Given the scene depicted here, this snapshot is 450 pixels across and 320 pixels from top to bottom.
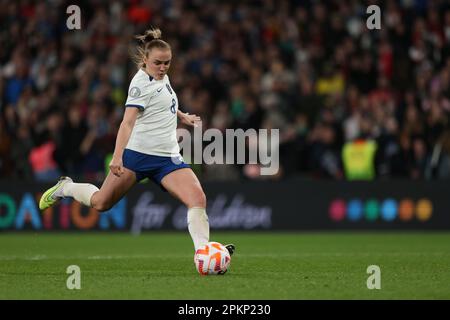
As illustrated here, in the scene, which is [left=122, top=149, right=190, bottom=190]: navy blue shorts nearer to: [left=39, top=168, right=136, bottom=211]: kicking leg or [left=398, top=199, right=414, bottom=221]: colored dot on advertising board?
[left=39, top=168, right=136, bottom=211]: kicking leg

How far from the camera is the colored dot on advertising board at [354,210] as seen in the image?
1917 centimetres

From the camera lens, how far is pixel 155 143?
10312 mm

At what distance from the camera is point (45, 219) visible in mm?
19438

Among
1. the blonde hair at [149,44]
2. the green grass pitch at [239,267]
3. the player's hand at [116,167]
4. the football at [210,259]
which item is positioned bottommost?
the green grass pitch at [239,267]

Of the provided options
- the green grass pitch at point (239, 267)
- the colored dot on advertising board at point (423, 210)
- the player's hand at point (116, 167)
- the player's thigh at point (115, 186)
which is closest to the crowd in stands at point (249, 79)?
the colored dot on advertising board at point (423, 210)

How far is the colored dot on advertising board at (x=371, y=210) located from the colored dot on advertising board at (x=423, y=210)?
0.78m

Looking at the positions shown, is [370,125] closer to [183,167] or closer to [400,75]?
[400,75]

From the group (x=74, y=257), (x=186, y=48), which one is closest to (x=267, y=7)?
(x=186, y=48)

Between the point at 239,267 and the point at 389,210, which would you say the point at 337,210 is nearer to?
the point at 389,210

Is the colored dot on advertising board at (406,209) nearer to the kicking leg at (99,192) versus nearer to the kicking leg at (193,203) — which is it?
the kicking leg at (99,192)

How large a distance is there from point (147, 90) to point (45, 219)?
32.3 ft

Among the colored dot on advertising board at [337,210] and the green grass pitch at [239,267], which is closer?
the green grass pitch at [239,267]

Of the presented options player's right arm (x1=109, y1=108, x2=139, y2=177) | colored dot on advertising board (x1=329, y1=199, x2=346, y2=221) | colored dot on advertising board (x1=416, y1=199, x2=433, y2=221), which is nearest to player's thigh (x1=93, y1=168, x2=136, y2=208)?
player's right arm (x1=109, y1=108, x2=139, y2=177)

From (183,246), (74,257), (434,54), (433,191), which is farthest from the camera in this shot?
(434,54)
